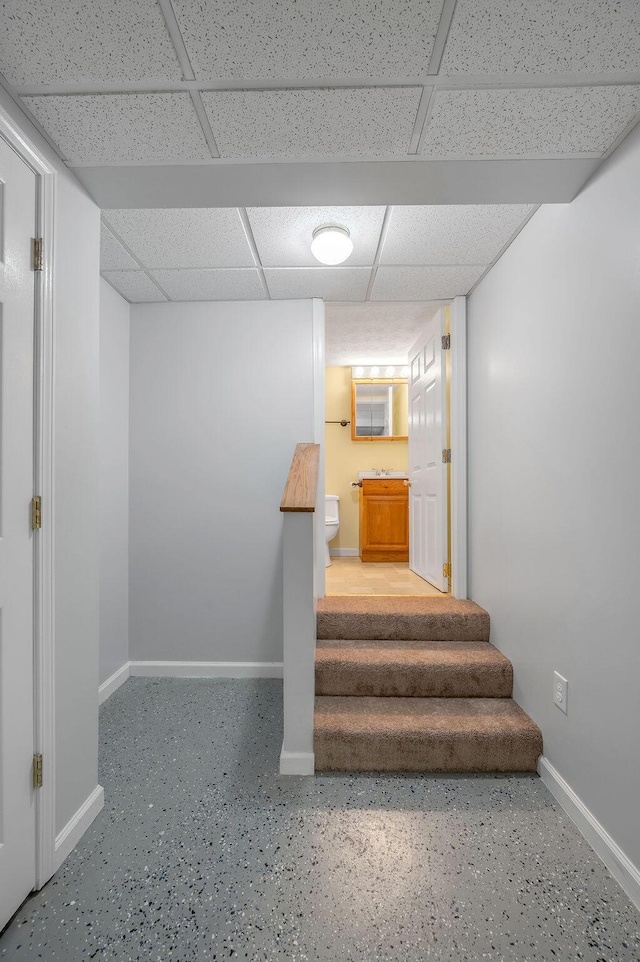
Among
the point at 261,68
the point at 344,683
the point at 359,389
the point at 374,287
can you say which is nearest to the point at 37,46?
the point at 261,68

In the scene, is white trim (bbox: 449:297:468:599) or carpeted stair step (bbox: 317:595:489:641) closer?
carpeted stair step (bbox: 317:595:489:641)

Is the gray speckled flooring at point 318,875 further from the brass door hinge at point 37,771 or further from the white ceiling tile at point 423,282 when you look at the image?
the white ceiling tile at point 423,282

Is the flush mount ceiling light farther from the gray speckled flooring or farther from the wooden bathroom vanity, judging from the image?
the wooden bathroom vanity

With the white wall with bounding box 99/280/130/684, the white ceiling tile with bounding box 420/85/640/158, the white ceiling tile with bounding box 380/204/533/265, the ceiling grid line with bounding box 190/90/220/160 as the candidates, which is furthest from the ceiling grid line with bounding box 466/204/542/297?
the white wall with bounding box 99/280/130/684

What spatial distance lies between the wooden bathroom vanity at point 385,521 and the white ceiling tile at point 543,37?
135 inches

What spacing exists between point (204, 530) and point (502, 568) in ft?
5.58

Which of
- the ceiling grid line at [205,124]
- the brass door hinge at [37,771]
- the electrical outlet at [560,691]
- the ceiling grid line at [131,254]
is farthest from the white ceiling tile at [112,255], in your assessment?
the electrical outlet at [560,691]

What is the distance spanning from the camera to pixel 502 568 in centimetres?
218

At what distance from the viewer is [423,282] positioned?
2.47 meters

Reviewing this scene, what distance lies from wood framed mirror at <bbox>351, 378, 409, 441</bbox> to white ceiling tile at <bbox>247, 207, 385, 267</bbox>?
8.20 ft

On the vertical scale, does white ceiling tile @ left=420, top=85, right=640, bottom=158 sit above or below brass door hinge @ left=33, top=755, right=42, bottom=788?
above

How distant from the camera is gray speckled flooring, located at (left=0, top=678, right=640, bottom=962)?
1115mm

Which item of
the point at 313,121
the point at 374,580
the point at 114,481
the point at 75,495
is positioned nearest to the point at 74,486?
the point at 75,495

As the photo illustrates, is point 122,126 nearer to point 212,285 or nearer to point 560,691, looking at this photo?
point 212,285
